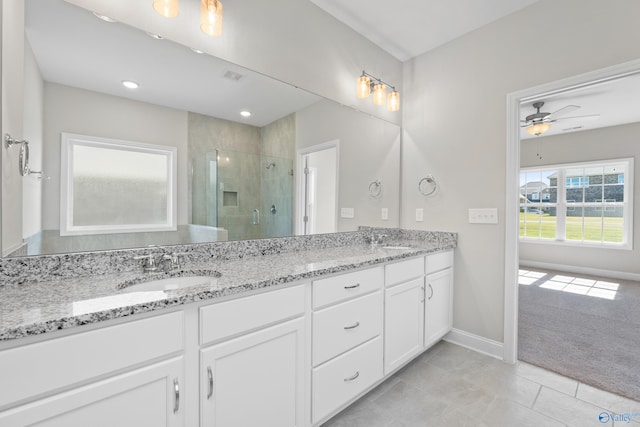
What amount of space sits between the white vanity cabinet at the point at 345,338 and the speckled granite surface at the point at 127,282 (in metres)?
0.11

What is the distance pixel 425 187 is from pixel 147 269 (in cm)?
232

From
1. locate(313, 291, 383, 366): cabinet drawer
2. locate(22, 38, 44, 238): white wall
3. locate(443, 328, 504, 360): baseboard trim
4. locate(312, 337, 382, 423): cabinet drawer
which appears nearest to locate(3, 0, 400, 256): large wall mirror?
locate(22, 38, 44, 238): white wall

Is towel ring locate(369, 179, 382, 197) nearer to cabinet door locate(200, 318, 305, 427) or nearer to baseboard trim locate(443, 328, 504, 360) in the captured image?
baseboard trim locate(443, 328, 504, 360)

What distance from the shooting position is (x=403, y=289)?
192cm

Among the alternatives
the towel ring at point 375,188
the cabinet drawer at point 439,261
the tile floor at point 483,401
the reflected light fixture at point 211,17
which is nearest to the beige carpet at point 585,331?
the tile floor at point 483,401

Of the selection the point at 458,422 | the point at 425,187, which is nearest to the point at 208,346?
the point at 458,422

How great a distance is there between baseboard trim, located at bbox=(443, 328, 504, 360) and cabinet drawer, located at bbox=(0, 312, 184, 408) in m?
2.31

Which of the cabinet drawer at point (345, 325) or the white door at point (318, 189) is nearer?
the cabinet drawer at point (345, 325)

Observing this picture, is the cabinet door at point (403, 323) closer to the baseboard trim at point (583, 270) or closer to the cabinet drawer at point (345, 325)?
the cabinet drawer at point (345, 325)

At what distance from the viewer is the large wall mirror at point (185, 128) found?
1.20 meters

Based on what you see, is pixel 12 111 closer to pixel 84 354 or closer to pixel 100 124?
pixel 100 124

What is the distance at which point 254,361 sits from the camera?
1.16m

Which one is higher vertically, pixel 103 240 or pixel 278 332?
pixel 103 240

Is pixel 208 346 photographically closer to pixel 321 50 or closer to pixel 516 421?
pixel 516 421
